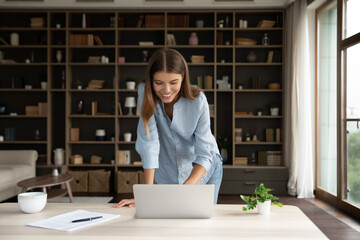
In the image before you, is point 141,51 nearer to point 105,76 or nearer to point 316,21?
point 105,76

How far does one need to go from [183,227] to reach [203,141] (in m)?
0.69

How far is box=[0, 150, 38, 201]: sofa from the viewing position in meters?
A: 4.71

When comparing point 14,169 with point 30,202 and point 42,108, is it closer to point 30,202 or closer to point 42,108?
point 42,108

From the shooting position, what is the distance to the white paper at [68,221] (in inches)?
53.5

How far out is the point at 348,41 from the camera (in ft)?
13.9

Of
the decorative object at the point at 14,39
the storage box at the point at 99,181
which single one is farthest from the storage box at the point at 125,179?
the decorative object at the point at 14,39

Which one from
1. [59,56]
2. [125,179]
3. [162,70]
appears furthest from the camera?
[59,56]

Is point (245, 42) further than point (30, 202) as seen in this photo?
Yes

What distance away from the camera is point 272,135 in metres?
5.94

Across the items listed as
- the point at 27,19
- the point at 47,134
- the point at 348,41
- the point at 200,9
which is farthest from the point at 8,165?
the point at 348,41

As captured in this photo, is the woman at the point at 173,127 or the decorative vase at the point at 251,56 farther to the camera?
the decorative vase at the point at 251,56

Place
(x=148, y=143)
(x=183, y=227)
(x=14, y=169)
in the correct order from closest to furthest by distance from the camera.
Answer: (x=183, y=227) → (x=148, y=143) → (x=14, y=169)

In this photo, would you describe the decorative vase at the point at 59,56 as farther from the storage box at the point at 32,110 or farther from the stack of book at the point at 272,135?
the stack of book at the point at 272,135

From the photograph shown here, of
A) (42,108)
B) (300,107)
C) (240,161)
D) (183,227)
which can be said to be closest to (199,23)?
(300,107)
